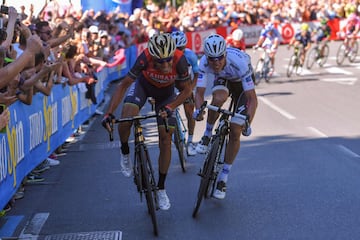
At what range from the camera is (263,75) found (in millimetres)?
23172

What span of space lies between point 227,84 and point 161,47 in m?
1.89

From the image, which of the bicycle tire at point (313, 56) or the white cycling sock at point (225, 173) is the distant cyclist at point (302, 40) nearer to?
the bicycle tire at point (313, 56)

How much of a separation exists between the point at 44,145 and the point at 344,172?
4.12 metres

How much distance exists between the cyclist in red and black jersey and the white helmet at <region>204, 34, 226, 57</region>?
13.4 inches

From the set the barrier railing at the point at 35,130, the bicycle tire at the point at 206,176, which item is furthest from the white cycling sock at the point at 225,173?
the barrier railing at the point at 35,130

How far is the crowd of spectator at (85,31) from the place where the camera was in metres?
7.31

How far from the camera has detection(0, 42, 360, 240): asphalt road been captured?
7.06 metres

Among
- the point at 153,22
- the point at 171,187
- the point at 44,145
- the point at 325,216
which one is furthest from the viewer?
the point at 153,22

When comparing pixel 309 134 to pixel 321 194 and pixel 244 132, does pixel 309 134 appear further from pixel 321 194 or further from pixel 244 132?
pixel 244 132

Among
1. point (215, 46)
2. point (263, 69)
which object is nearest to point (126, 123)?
point (215, 46)

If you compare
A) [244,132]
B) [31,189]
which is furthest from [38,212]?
[244,132]

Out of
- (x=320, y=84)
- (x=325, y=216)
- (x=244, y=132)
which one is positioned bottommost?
(x=320, y=84)

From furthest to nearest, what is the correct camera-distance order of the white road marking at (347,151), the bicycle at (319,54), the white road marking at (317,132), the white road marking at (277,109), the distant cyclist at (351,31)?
the distant cyclist at (351,31), the bicycle at (319,54), the white road marking at (277,109), the white road marking at (317,132), the white road marking at (347,151)

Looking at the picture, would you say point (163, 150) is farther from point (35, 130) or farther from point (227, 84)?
point (35, 130)
